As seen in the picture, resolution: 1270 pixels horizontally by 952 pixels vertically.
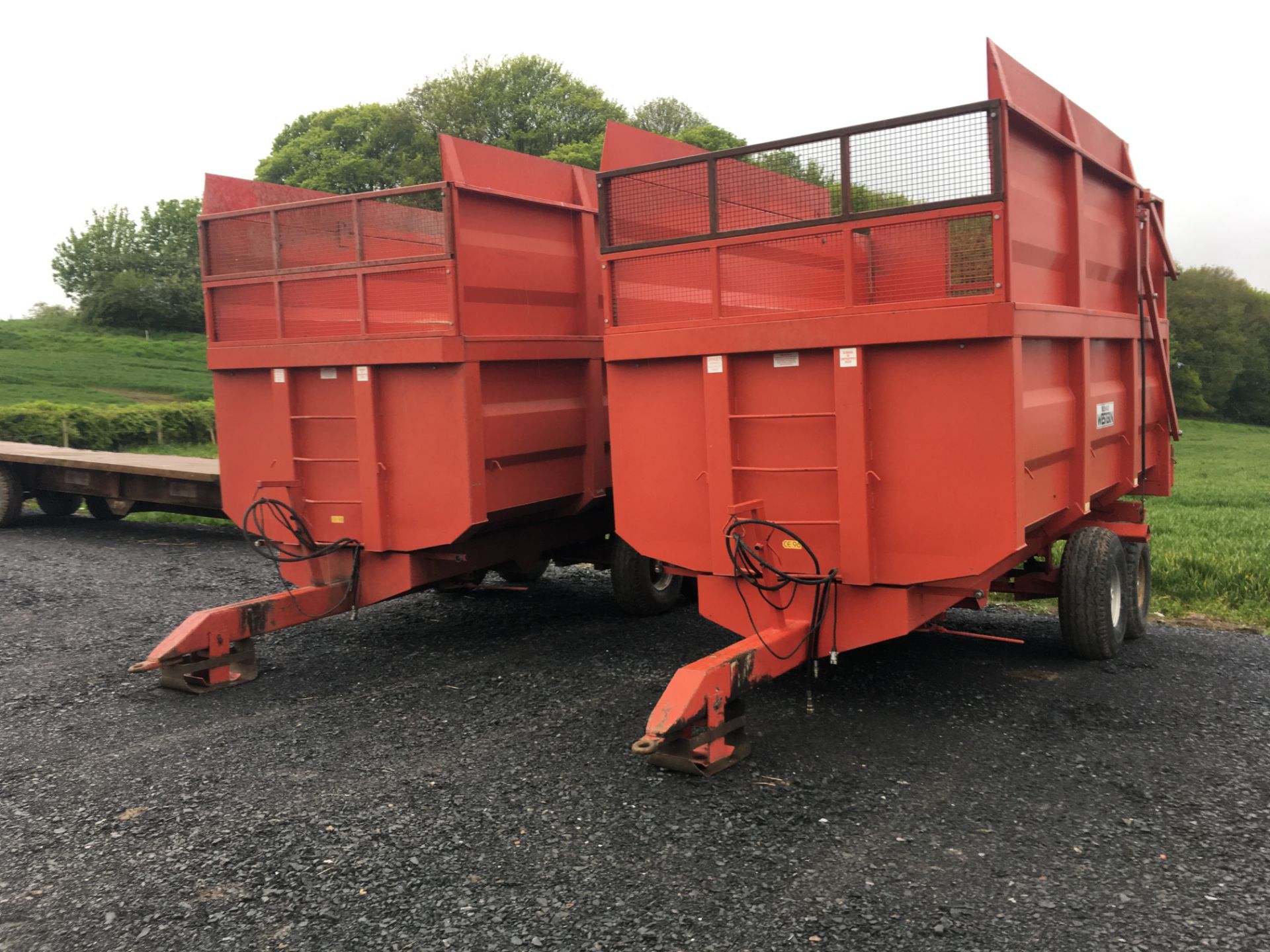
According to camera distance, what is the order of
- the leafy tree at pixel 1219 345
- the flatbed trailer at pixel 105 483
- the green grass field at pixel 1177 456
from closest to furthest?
the green grass field at pixel 1177 456 < the flatbed trailer at pixel 105 483 < the leafy tree at pixel 1219 345

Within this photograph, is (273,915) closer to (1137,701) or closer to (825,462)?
(825,462)

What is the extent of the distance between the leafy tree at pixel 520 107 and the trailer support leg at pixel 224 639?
3925 cm

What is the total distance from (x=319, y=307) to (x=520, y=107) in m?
41.3

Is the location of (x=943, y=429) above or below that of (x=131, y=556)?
above

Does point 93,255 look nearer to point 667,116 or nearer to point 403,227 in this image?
point 667,116

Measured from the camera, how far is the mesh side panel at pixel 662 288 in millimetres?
5285

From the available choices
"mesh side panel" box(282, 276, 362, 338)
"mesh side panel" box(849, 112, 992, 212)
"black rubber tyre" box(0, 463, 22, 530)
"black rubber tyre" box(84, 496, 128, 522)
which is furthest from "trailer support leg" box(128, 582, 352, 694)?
"black rubber tyre" box(84, 496, 128, 522)

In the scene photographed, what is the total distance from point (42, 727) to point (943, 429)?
4.56 meters

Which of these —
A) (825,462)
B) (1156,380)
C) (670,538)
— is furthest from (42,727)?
(1156,380)

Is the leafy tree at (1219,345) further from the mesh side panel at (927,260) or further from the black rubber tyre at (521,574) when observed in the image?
the mesh side panel at (927,260)

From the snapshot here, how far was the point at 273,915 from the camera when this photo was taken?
3.43m

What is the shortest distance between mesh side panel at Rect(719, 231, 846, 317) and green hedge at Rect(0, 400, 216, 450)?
14029mm

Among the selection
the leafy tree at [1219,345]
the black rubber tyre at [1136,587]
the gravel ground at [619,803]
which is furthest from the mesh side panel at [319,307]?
the leafy tree at [1219,345]

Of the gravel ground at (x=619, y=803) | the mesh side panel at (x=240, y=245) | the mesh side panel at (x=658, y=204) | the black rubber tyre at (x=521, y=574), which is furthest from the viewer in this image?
the black rubber tyre at (x=521, y=574)
